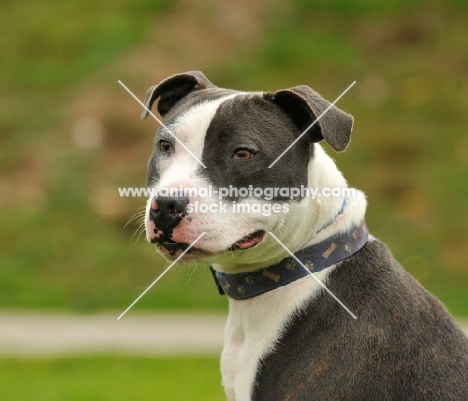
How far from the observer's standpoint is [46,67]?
15039 mm

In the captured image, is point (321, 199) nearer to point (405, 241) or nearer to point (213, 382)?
point (213, 382)

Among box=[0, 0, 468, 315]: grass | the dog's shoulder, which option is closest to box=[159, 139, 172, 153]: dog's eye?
the dog's shoulder

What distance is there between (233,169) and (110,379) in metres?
4.78

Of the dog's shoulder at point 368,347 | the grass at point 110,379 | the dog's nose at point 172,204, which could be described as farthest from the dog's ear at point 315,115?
the grass at point 110,379

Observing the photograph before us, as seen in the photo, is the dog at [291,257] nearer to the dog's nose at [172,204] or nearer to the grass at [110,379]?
the dog's nose at [172,204]

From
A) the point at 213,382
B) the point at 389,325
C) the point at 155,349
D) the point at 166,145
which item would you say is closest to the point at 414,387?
the point at 389,325

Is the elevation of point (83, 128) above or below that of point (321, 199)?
below

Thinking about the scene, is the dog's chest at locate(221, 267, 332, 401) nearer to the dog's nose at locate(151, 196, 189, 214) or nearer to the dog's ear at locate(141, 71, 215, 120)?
the dog's nose at locate(151, 196, 189, 214)

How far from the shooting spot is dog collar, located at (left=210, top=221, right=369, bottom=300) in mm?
4648

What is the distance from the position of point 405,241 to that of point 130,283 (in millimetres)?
3543

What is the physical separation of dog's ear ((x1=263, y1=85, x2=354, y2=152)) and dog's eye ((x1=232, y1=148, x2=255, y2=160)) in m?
0.33

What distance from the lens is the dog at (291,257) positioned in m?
4.43

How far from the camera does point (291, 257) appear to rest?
184 inches

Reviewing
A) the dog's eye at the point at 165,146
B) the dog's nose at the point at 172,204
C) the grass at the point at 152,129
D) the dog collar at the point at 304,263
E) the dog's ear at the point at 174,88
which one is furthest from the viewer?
the grass at the point at 152,129
